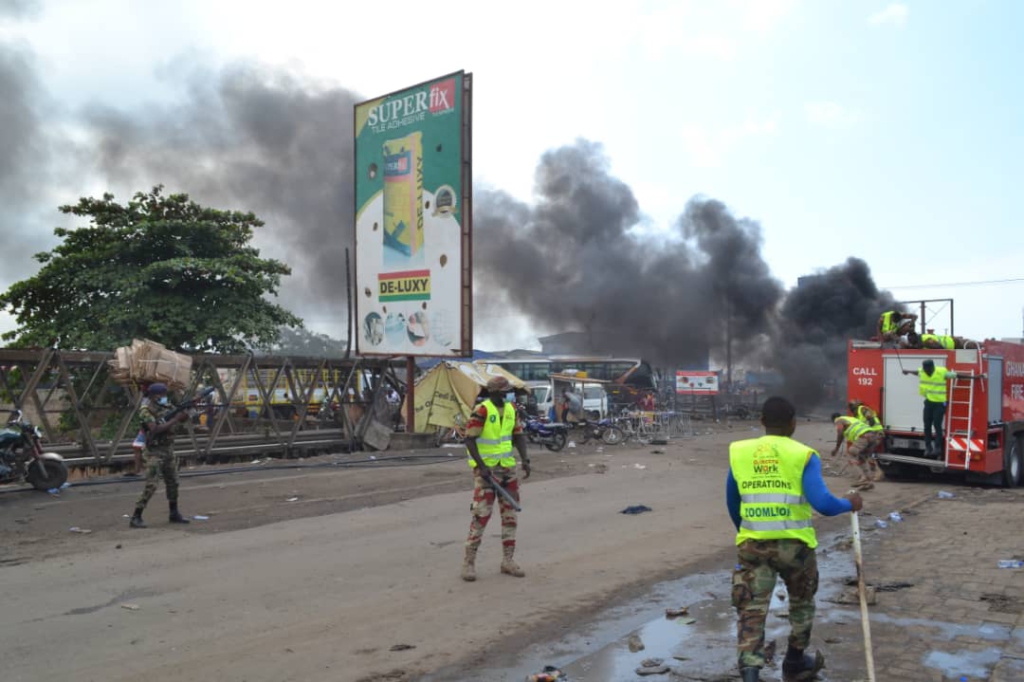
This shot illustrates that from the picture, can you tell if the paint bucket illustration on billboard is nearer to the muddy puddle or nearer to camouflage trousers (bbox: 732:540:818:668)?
the muddy puddle

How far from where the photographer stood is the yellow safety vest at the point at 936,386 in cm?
1320

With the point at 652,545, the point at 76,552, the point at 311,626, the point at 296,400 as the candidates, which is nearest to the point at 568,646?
the point at 311,626

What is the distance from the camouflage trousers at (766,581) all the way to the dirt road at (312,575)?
157cm

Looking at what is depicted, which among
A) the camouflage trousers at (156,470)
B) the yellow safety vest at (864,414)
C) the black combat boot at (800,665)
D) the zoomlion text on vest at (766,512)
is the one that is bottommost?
the black combat boot at (800,665)

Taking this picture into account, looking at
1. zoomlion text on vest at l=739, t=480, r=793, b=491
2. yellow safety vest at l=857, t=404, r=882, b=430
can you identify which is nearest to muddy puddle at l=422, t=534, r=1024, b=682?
zoomlion text on vest at l=739, t=480, r=793, b=491

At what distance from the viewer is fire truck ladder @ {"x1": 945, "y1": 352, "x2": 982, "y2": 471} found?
1299 centimetres

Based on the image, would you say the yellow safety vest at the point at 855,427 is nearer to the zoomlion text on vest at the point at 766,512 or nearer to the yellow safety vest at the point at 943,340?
the yellow safety vest at the point at 943,340

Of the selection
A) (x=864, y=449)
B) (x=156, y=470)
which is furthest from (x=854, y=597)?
(x=864, y=449)

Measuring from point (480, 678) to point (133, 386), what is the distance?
12192mm

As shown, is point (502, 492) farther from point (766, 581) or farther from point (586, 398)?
point (586, 398)

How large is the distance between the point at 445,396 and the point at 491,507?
15.0 metres

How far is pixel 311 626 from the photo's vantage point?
543 cm

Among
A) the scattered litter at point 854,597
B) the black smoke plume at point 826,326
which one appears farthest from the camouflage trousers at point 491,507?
the black smoke plume at point 826,326

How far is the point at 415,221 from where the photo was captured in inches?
793
